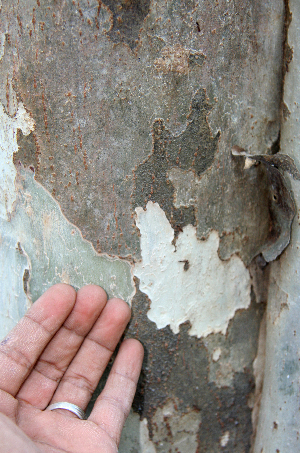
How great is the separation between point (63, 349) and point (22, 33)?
0.77 m

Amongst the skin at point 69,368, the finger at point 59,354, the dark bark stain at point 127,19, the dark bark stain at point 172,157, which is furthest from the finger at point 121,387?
the dark bark stain at point 127,19

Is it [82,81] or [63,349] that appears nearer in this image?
[82,81]

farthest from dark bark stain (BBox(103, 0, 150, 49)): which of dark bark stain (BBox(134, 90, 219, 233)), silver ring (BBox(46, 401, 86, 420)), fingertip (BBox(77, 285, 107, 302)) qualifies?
silver ring (BBox(46, 401, 86, 420))

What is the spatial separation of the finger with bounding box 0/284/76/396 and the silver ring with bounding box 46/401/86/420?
0.33 ft

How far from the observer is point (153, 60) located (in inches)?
29.2

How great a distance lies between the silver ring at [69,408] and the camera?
0.89 m

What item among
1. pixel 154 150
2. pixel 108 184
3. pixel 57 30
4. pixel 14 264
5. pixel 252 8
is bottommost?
pixel 14 264

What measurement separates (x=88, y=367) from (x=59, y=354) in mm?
85

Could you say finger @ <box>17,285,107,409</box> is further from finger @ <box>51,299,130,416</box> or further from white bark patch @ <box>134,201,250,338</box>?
white bark patch @ <box>134,201,250,338</box>

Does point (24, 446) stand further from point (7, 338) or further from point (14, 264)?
point (14, 264)

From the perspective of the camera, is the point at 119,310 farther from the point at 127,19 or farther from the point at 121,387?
the point at 127,19

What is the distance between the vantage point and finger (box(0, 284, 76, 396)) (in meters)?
0.87

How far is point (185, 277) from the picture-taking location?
87 centimetres

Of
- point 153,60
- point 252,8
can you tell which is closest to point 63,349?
point 153,60
